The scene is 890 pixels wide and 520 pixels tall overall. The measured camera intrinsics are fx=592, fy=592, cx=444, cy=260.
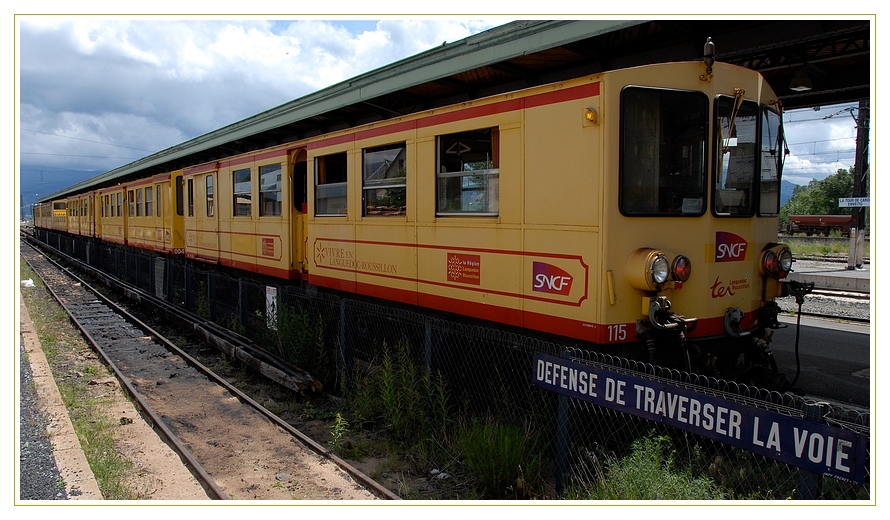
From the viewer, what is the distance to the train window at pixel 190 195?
558 inches

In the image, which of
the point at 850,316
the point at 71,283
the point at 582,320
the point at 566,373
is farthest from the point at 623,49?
the point at 71,283

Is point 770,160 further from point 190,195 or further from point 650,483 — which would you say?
point 190,195

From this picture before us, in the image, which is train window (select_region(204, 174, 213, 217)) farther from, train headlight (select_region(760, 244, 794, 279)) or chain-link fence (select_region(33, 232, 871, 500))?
train headlight (select_region(760, 244, 794, 279))

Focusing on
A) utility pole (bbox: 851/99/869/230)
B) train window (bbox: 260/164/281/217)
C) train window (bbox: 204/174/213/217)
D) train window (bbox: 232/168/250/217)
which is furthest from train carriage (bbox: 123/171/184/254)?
utility pole (bbox: 851/99/869/230)

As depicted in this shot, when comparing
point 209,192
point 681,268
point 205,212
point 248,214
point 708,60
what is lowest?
point 681,268

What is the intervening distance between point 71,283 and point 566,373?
68.0 feet

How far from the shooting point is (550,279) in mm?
5246

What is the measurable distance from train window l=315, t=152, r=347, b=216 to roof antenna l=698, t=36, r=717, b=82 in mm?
4865

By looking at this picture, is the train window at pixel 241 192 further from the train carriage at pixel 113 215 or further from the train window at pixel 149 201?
the train carriage at pixel 113 215

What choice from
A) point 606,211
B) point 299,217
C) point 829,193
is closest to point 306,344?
point 299,217

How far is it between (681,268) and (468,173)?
2336 mm

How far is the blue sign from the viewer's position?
9.30ft

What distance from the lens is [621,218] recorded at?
477 centimetres
